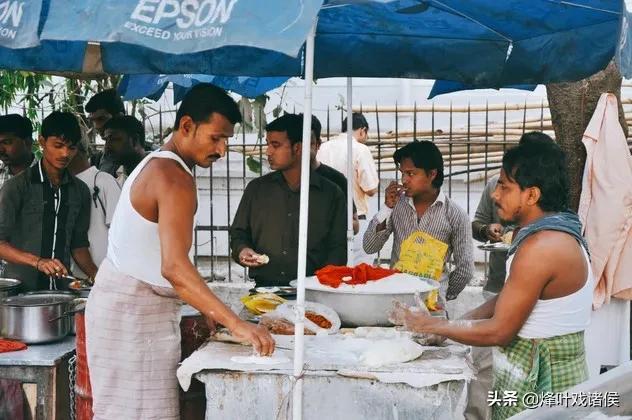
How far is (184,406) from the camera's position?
380 centimetres

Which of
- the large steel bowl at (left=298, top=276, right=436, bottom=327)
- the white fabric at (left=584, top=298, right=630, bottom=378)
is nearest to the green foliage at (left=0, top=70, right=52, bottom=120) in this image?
the large steel bowl at (left=298, top=276, right=436, bottom=327)

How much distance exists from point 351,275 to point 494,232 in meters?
2.05

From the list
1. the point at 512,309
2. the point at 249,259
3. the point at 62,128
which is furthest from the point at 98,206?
the point at 512,309

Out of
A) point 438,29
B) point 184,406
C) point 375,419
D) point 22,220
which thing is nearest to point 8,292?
point 22,220

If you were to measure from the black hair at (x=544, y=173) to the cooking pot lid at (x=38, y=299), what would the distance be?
2201 millimetres

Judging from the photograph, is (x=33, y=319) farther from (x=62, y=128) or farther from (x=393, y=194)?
(x=393, y=194)

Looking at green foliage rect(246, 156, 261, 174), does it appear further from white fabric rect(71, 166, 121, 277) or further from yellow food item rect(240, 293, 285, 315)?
yellow food item rect(240, 293, 285, 315)

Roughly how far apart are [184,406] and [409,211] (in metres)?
2.01

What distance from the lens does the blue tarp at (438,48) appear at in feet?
14.9

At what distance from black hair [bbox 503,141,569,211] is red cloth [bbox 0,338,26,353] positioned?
235cm

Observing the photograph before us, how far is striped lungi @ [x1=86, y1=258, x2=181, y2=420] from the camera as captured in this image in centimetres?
354

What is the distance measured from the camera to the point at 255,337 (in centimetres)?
336

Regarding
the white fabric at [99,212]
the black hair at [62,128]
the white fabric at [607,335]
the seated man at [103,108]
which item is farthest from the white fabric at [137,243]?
the seated man at [103,108]

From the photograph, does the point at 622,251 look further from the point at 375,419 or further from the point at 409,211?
the point at 375,419
